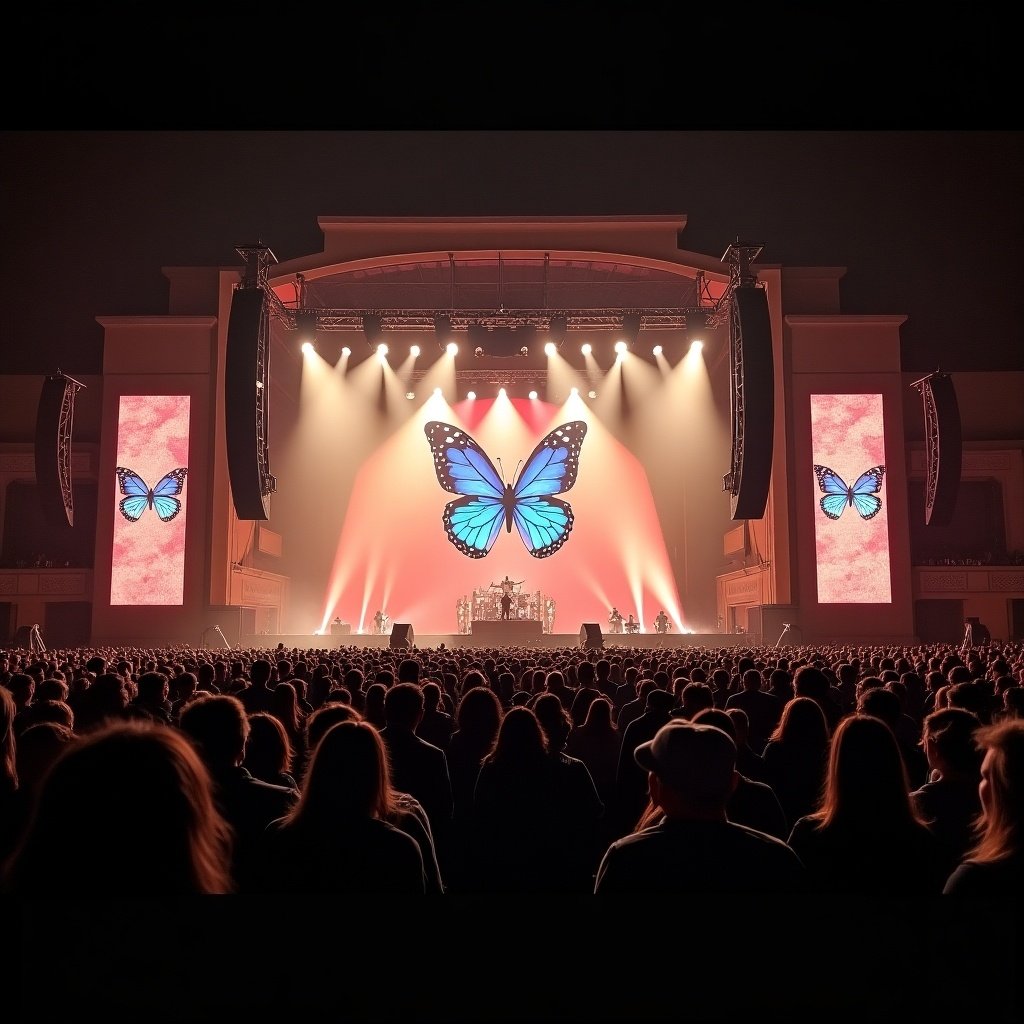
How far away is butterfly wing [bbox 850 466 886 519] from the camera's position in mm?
24844

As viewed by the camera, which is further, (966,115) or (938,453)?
(938,453)

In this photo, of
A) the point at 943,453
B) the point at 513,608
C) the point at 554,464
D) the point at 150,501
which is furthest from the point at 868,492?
the point at 150,501

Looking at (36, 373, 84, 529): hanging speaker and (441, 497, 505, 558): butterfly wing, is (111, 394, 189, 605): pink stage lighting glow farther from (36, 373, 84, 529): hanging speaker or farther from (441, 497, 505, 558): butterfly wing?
(441, 497, 505, 558): butterfly wing

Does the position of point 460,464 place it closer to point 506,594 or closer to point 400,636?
point 506,594

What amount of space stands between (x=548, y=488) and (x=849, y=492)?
25.5 feet

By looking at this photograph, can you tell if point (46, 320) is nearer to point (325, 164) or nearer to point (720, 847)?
point (325, 164)

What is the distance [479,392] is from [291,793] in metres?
27.8

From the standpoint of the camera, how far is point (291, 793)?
3.43 meters

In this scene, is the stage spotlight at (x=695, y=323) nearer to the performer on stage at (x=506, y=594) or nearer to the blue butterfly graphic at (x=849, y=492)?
the blue butterfly graphic at (x=849, y=492)

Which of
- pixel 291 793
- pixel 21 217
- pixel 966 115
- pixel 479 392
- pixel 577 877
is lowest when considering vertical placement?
pixel 577 877

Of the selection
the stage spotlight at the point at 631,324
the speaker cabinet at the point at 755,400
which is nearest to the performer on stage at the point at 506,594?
the stage spotlight at the point at 631,324

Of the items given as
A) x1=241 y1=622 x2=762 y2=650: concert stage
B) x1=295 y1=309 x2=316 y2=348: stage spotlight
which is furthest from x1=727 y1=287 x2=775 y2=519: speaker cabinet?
x1=295 y1=309 x2=316 y2=348: stage spotlight

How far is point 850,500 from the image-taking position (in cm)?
2500

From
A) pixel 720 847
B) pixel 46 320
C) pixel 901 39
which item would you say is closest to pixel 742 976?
pixel 720 847
